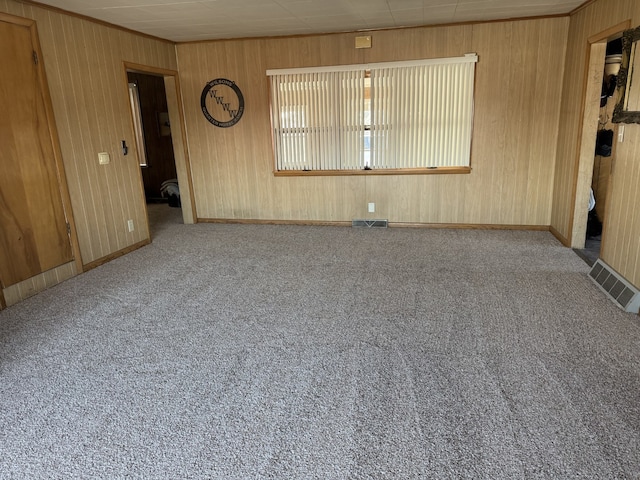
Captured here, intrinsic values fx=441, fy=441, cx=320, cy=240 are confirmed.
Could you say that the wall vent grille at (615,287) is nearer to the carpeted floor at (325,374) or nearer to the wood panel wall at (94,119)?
the carpeted floor at (325,374)

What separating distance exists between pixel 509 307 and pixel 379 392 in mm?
1473

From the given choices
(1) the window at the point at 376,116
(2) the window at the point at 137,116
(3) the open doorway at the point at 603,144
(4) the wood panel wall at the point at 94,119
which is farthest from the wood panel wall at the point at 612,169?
(2) the window at the point at 137,116

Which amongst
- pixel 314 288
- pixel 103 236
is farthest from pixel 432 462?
pixel 103 236

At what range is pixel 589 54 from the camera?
13.9ft

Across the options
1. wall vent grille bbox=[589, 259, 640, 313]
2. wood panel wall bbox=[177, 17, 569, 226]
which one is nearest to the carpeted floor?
wall vent grille bbox=[589, 259, 640, 313]

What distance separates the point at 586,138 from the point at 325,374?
145 inches

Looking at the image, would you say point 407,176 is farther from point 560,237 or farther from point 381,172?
point 560,237

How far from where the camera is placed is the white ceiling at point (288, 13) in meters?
3.99

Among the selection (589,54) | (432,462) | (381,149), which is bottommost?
(432,462)

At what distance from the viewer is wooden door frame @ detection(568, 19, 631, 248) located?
4.21 metres

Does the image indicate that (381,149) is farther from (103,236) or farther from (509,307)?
(103,236)

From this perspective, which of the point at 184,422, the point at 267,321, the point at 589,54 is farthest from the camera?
the point at 589,54

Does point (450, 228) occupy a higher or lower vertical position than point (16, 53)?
lower

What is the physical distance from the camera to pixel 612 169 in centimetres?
371
